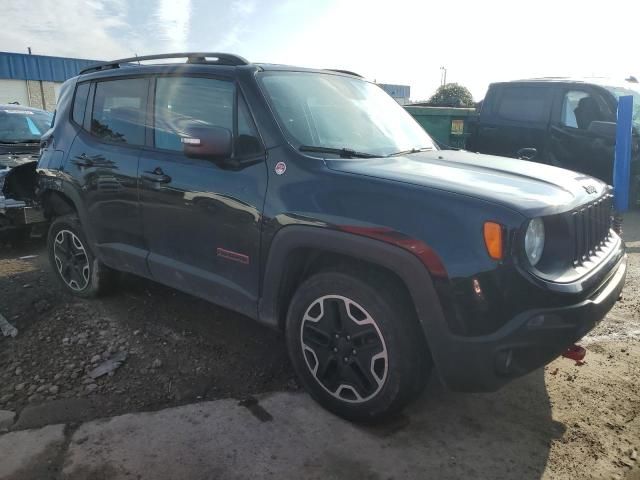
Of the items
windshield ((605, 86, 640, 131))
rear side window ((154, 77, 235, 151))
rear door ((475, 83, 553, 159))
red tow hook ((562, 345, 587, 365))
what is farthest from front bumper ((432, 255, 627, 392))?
windshield ((605, 86, 640, 131))

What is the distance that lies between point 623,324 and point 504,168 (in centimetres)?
192

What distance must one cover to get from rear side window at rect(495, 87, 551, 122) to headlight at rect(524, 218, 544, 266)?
5.51 m

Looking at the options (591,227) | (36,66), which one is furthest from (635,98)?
(36,66)

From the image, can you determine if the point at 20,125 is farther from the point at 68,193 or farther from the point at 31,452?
the point at 31,452

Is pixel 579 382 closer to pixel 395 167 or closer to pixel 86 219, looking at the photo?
pixel 395 167

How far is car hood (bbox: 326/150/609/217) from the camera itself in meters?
2.28

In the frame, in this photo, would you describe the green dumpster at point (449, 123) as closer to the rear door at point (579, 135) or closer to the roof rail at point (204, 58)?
the rear door at point (579, 135)

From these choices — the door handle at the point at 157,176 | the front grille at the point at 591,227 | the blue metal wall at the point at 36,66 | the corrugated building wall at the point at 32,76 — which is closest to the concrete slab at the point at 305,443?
the front grille at the point at 591,227

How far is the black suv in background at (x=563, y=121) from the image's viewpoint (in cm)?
679

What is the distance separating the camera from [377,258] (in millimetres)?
2303

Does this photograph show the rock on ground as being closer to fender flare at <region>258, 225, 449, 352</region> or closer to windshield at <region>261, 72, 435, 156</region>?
fender flare at <region>258, 225, 449, 352</region>

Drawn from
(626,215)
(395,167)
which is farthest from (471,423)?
(626,215)

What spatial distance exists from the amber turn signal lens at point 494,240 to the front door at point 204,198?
4.00 ft

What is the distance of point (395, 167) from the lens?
2691mm
